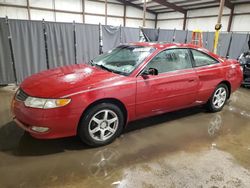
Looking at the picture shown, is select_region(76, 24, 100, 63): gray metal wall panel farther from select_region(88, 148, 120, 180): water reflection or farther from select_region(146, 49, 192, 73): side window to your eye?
select_region(88, 148, 120, 180): water reflection

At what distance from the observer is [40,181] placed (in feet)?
6.97

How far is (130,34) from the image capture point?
787 centimetres

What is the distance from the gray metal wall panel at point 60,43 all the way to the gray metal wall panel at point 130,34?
216 cm

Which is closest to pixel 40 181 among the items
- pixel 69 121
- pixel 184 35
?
pixel 69 121

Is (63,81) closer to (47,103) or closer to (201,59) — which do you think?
(47,103)

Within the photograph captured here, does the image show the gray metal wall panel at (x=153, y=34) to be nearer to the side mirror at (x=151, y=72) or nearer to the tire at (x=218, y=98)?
the tire at (x=218, y=98)

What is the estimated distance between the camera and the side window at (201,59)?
3.60m

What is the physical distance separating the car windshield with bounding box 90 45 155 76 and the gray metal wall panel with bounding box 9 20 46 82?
3251 millimetres

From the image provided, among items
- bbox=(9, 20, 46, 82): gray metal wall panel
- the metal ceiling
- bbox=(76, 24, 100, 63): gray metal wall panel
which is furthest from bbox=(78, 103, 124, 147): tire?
the metal ceiling

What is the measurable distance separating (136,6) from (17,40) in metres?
14.9

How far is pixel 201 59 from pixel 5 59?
5.18 metres

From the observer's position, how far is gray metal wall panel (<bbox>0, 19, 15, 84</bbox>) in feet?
17.9

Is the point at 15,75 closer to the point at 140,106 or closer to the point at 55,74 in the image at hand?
the point at 55,74

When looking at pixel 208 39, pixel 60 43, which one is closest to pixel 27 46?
pixel 60 43
